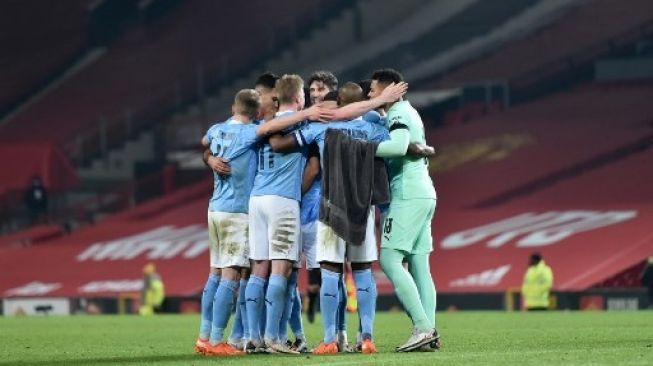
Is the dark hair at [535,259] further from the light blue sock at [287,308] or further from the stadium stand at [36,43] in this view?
the stadium stand at [36,43]

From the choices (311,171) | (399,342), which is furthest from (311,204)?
(399,342)

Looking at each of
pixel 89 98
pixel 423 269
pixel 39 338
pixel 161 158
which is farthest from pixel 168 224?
pixel 423 269

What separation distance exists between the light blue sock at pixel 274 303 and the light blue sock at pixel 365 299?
486mm

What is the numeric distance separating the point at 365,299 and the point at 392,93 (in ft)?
4.39

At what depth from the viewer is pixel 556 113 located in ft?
106

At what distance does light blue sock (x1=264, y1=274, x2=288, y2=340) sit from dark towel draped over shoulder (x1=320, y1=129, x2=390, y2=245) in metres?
0.54

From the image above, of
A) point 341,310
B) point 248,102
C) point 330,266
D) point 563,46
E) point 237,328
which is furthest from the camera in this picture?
point 563,46

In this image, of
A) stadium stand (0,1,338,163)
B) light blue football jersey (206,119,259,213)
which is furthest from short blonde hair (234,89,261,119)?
stadium stand (0,1,338,163)

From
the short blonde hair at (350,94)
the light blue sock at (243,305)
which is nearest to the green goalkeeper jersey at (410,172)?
the short blonde hair at (350,94)

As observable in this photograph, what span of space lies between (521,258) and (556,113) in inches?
219

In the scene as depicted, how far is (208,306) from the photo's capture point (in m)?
11.7

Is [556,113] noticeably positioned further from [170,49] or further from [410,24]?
[170,49]

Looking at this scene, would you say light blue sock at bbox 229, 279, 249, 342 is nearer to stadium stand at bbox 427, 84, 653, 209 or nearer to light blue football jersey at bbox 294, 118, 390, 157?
light blue football jersey at bbox 294, 118, 390, 157

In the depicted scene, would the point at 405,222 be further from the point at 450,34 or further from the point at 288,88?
the point at 450,34
